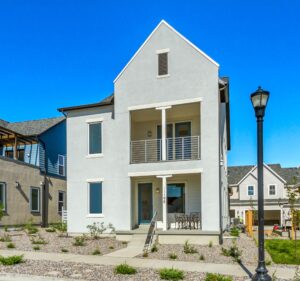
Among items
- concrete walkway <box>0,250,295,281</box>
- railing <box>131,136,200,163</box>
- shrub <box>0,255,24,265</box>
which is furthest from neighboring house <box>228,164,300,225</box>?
shrub <box>0,255,24,265</box>

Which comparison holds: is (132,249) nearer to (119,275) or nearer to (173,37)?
(119,275)

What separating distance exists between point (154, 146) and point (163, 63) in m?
4.13

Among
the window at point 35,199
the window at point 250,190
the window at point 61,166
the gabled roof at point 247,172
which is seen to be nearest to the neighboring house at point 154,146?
the window at point 35,199

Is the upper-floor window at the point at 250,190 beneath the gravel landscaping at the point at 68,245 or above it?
above

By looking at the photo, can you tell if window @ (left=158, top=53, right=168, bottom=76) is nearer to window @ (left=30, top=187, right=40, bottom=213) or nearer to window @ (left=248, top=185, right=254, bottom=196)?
window @ (left=30, top=187, right=40, bottom=213)

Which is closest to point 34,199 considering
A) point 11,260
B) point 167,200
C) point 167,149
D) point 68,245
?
point 68,245

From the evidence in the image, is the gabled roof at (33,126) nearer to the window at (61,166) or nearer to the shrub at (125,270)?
the window at (61,166)

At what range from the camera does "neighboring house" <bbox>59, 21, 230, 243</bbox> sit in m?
15.4

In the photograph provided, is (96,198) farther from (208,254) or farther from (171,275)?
(171,275)

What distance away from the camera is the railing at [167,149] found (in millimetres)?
16797

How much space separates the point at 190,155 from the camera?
56.0ft

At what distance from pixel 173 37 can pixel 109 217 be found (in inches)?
358

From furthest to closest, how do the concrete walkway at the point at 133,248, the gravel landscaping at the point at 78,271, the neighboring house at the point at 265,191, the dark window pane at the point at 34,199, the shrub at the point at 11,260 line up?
the neighboring house at the point at 265,191 → the dark window pane at the point at 34,199 → the concrete walkway at the point at 133,248 → the shrub at the point at 11,260 → the gravel landscaping at the point at 78,271

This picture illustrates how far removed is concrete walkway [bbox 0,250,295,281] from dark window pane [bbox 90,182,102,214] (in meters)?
5.54
